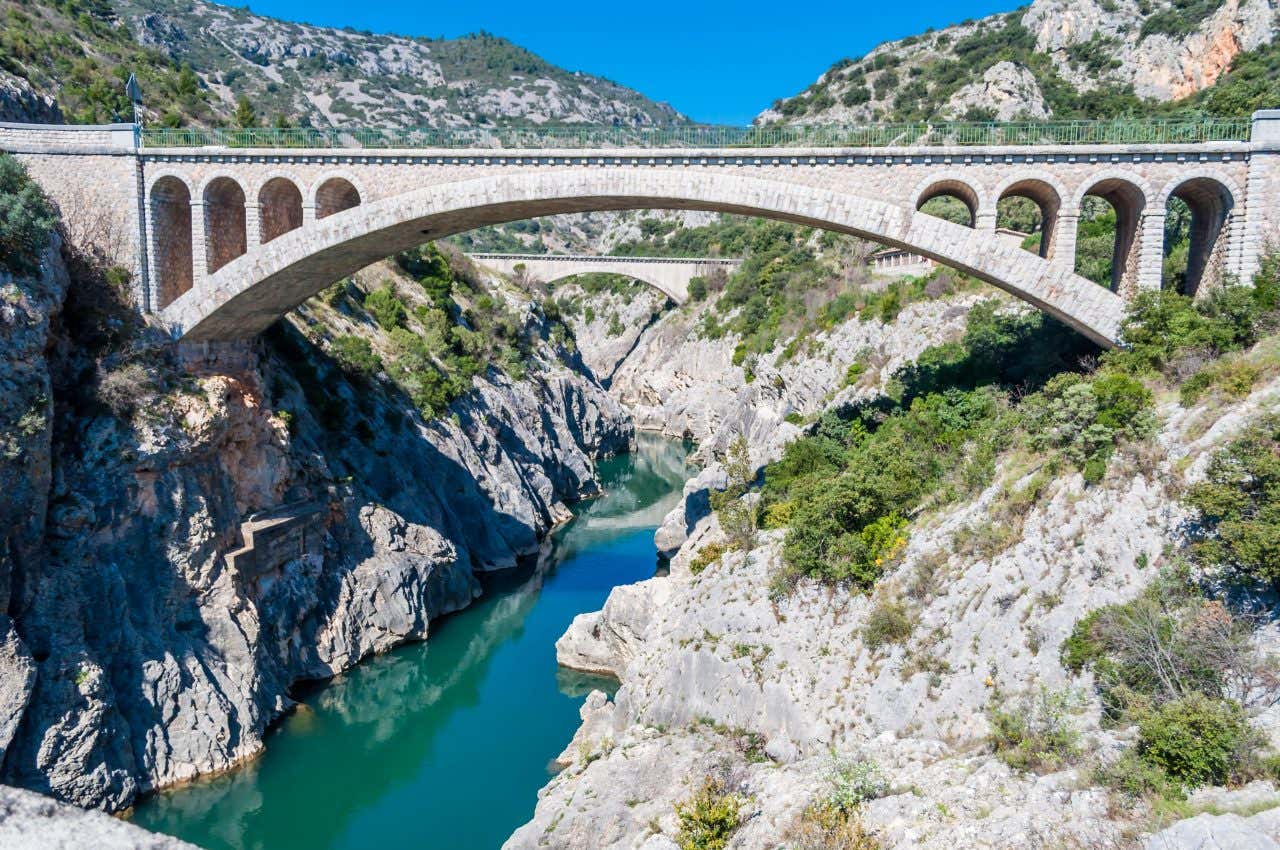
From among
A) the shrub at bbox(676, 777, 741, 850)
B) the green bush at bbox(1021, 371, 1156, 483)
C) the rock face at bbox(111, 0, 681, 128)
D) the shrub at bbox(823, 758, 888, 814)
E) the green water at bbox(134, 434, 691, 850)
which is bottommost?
the green water at bbox(134, 434, 691, 850)

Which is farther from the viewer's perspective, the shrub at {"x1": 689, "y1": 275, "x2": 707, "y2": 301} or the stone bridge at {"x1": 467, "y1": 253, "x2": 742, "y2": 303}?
the stone bridge at {"x1": 467, "y1": 253, "x2": 742, "y2": 303}

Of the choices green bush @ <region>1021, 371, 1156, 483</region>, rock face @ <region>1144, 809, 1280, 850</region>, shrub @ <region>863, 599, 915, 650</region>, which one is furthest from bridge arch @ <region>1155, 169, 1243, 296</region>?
rock face @ <region>1144, 809, 1280, 850</region>

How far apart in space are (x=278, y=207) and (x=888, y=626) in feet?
56.7

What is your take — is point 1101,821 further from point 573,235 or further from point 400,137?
point 573,235

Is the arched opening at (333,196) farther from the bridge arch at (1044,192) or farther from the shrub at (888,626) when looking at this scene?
the shrub at (888,626)

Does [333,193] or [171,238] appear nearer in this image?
[333,193]

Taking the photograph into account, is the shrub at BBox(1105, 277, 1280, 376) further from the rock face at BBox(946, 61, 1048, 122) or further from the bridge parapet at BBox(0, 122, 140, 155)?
the rock face at BBox(946, 61, 1048, 122)

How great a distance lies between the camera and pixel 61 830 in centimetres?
375

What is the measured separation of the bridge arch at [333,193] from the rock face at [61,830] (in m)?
16.3

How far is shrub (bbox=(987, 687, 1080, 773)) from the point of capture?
8844 mm

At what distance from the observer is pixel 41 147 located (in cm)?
1859

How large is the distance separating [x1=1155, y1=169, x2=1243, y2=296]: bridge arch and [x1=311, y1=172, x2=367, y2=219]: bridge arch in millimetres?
16629

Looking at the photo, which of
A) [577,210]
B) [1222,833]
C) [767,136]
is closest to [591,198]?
[577,210]

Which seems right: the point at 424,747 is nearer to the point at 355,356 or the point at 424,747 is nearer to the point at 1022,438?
the point at 355,356
